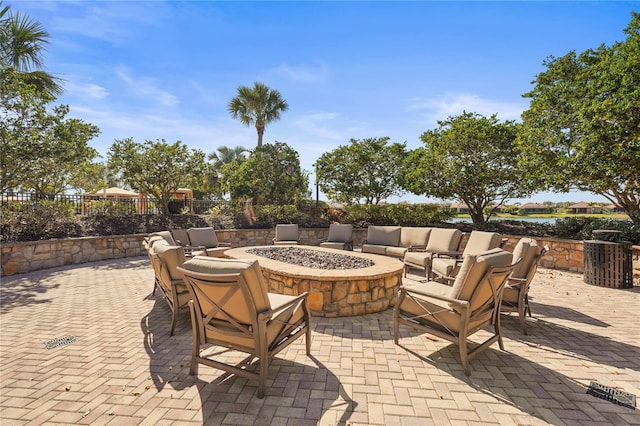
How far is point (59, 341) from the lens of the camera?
348cm

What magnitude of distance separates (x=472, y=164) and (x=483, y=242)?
6009 millimetres

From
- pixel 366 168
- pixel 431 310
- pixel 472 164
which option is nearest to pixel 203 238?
pixel 431 310

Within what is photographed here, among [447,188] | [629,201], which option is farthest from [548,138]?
[447,188]

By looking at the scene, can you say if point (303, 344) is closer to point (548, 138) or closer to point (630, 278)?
point (630, 278)

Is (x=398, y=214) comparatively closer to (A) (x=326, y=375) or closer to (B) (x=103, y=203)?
(A) (x=326, y=375)

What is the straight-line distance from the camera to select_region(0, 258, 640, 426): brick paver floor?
2211 mm

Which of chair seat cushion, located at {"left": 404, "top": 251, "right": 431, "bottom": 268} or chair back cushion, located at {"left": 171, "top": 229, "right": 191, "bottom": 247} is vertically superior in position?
chair back cushion, located at {"left": 171, "top": 229, "right": 191, "bottom": 247}

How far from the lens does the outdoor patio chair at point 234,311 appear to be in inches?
93.5

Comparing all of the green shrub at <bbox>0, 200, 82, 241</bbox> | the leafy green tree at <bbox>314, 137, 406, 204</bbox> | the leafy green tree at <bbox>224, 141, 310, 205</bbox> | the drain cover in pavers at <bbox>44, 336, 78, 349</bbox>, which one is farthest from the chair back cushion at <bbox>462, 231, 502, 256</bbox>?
the green shrub at <bbox>0, 200, 82, 241</bbox>

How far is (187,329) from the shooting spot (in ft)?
12.7

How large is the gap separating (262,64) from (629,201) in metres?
11.3

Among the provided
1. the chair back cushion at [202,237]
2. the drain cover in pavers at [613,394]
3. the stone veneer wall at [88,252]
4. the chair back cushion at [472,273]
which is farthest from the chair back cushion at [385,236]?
the drain cover in pavers at [613,394]

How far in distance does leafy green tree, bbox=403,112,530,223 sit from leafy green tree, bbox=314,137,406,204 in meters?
1.86

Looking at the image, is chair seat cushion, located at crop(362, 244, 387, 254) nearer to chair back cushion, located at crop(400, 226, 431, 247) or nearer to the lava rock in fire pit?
chair back cushion, located at crop(400, 226, 431, 247)
